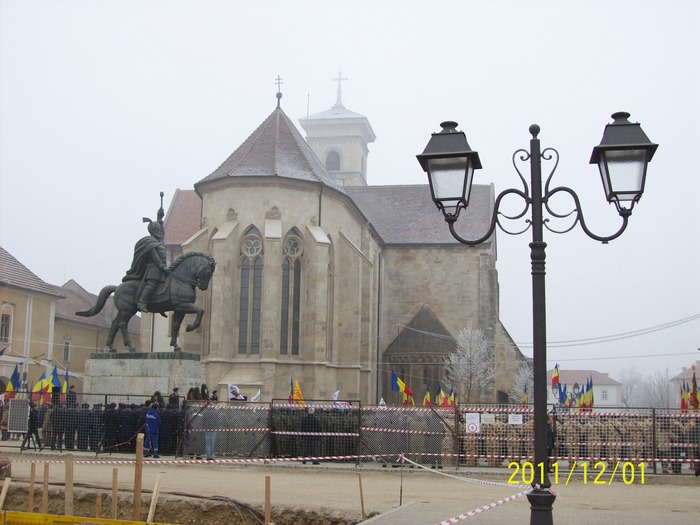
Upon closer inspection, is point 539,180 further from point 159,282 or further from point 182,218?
point 182,218

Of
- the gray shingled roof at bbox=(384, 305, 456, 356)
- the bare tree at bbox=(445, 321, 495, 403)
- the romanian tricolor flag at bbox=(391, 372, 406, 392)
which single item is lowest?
the romanian tricolor flag at bbox=(391, 372, 406, 392)

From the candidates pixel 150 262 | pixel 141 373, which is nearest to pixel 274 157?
pixel 150 262

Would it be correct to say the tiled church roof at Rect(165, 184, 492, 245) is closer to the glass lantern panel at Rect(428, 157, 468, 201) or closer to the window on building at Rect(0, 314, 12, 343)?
the window on building at Rect(0, 314, 12, 343)

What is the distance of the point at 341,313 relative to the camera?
1567 inches

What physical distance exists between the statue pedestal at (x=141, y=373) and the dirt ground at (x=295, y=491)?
242 centimetres

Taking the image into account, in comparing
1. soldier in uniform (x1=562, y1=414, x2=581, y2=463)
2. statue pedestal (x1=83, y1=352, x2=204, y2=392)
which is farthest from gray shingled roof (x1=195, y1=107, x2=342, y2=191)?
soldier in uniform (x1=562, y1=414, x2=581, y2=463)

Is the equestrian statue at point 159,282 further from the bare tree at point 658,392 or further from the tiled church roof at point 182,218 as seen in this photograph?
the bare tree at point 658,392

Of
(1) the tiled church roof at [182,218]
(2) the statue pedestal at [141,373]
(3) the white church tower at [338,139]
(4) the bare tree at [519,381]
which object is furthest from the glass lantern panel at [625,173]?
(3) the white church tower at [338,139]

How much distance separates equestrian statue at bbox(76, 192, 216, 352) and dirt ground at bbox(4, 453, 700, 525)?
4.02 metres

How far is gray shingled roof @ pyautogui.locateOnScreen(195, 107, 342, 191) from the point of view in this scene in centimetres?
3747

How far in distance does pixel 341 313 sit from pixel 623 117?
106 ft

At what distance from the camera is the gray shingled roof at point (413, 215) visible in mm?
52812

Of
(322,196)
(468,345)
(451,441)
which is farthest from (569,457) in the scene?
(468,345)

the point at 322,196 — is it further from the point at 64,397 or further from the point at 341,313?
the point at 64,397
